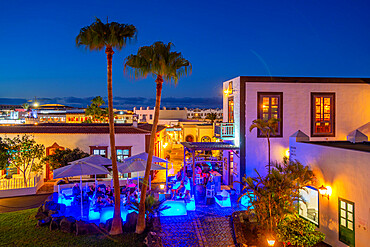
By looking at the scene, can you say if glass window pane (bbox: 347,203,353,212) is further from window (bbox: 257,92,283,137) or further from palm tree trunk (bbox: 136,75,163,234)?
window (bbox: 257,92,283,137)

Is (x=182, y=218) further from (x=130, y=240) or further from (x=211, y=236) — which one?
(x=130, y=240)

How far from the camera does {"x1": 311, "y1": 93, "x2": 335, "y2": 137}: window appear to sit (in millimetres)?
15141

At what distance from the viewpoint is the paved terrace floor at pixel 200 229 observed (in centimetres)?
947

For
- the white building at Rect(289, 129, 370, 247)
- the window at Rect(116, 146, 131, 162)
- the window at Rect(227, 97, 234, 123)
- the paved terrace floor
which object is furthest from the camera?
the window at Rect(116, 146, 131, 162)

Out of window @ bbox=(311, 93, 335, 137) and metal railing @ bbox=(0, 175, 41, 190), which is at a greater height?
window @ bbox=(311, 93, 335, 137)

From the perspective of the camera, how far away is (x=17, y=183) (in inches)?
652

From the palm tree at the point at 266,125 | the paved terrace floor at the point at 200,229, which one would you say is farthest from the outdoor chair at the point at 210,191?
the palm tree at the point at 266,125

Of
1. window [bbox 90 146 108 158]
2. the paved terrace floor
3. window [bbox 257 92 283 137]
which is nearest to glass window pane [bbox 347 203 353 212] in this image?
the paved terrace floor

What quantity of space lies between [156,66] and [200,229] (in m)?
6.39

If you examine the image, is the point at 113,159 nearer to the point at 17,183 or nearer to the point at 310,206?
the point at 310,206

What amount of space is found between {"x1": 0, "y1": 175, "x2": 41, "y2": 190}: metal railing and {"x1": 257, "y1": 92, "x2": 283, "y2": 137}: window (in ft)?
44.5

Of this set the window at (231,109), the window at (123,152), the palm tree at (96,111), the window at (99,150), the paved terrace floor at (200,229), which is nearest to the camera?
the paved terrace floor at (200,229)

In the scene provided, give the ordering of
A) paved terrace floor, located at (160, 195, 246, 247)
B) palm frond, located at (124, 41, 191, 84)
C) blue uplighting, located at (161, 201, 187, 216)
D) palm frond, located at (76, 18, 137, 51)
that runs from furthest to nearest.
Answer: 1. blue uplighting, located at (161, 201, 187, 216)
2. paved terrace floor, located at (160, 195, 246, 247)
3. palm frond, located at (124, 41, 191, 84)
4. palm frond, located at (76, 18, 137, 51)

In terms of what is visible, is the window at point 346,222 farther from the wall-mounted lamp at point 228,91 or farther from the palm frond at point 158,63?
the wall-mounted lamp at point 228,91
